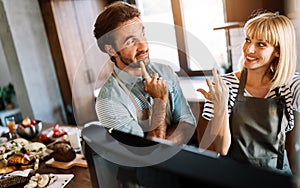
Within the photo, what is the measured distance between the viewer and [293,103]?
62 centimetres

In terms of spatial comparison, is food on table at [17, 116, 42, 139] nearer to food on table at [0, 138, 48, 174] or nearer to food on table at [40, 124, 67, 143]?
food on table at [40, 124, 67, 143]

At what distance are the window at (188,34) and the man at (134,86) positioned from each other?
0.06 m

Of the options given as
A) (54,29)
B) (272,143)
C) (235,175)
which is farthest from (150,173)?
(54,29)

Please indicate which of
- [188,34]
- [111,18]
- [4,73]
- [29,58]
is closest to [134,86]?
[111,18]

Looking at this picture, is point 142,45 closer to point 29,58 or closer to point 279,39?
point 279,39

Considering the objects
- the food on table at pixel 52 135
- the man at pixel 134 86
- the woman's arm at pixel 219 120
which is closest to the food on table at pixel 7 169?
the food on table at pixel 52 135

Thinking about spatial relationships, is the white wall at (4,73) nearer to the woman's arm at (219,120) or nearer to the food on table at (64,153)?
the food on table at (64,153)

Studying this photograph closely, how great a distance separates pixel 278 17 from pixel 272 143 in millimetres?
297

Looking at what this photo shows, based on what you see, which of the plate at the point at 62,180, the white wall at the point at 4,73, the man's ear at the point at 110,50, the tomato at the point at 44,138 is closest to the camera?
the man's ear at the point at 110,50

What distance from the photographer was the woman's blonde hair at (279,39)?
0.60 metres

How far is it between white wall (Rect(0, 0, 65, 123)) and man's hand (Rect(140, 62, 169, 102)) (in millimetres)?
1807

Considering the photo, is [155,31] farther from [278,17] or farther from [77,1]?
[77,1]

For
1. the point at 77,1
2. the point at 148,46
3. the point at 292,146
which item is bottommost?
the point at 292,146

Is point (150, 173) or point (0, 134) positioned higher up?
point (150, 173)
